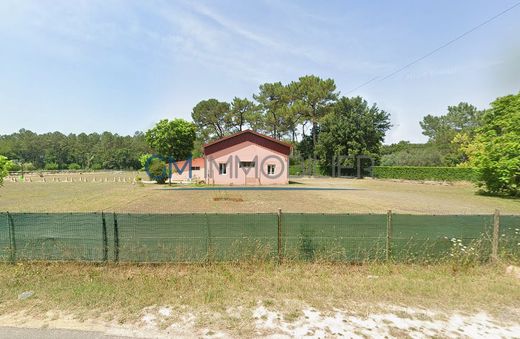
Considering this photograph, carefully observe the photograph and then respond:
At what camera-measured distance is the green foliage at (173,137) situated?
48531 millimetres

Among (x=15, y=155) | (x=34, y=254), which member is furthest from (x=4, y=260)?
(x=15, y=155)

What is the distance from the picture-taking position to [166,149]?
49.1 metres

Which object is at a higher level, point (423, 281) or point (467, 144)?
point (467, 144)

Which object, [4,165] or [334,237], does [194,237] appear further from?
[4,165]

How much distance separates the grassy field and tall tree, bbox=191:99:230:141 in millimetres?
51849

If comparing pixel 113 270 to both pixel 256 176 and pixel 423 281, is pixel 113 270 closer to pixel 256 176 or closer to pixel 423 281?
pixel 423 281

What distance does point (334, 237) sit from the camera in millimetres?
5441

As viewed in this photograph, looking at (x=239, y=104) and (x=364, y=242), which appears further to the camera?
(x=239, y=104)

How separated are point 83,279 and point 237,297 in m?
2.92

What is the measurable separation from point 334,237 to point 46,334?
491cm

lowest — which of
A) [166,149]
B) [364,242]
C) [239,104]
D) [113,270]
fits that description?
Result: [113,270]

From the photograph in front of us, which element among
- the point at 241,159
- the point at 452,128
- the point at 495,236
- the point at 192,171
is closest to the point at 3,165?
the point at 495,236

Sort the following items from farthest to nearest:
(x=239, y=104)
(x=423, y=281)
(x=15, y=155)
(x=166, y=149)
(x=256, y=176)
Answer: (x=15, y=155) < (x=239, y=104) < (x=166, y=149) < (x=256, y=176) < (x=423, y=281)

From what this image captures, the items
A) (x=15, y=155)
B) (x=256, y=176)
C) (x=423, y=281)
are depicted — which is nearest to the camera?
(x=423, y=281)
